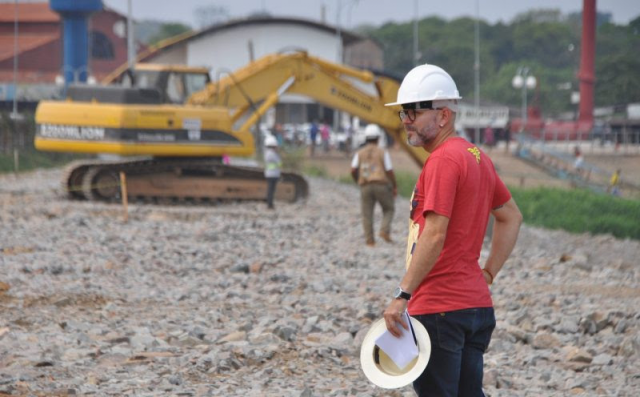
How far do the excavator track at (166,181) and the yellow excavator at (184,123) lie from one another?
0.8 inches

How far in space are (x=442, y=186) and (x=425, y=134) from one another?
0.37 metres

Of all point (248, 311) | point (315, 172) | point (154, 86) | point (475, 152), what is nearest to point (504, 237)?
point (475, 152)

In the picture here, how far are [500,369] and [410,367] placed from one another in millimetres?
3417

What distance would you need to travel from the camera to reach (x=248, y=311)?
1075cm

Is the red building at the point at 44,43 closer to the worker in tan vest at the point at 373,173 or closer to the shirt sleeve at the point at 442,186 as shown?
the worker in tan vest at the point at 373,173

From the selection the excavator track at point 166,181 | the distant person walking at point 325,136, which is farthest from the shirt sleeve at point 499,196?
the distant person walking at point 325,136

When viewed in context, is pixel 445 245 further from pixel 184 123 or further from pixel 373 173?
pixel 184 123

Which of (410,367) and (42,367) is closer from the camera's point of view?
(410,367)

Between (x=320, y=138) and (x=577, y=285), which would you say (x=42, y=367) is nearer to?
(x=577, y=285)

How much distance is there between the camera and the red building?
2948 inches

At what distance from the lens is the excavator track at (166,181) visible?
23266 mm

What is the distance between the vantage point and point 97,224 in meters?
18.8

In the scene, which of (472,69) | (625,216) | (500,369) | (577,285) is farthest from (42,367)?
(472,69)

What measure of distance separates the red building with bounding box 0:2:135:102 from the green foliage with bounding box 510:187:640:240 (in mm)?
44228
